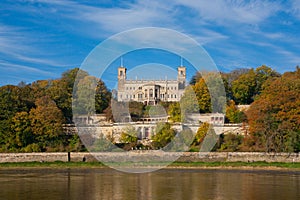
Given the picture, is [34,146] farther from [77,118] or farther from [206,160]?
[206,160]

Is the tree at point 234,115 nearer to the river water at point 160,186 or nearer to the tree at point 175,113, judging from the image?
the tree at point 175,113

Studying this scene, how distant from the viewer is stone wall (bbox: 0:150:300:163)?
35688 millimetres

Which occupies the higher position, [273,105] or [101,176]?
[273,105]

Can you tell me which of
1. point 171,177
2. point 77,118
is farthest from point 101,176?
point 77,118

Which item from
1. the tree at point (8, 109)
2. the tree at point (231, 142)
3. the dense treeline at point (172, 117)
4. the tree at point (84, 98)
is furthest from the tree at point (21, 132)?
the tree at point (231, 142)

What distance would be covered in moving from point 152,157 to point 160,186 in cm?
1355

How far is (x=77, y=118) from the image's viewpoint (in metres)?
45.7

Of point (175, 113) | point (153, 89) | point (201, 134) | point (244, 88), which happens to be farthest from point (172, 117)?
point (153, 89)

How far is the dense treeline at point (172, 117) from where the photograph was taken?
37000 mm

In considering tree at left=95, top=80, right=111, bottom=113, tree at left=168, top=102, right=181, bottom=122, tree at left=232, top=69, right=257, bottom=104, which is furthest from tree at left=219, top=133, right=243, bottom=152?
tree at left=95, top=80, right=111, bottom=113

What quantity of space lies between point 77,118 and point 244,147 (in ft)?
52.0

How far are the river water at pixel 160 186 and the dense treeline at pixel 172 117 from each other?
6594mm

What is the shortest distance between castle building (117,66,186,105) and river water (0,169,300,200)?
33782 millimetres

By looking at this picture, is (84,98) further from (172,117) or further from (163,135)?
(163,135)
